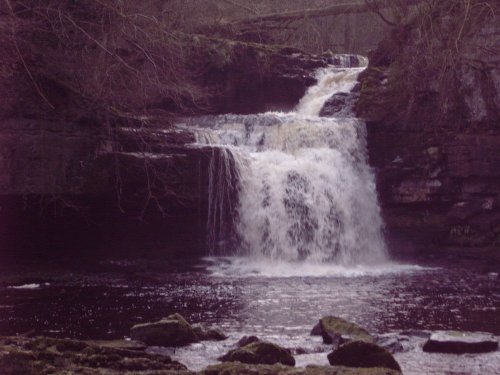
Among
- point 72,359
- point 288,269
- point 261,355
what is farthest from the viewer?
point 288,269

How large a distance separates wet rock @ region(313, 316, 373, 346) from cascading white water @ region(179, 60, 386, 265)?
23.9 ft

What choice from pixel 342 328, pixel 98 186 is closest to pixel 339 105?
pixel 98 186

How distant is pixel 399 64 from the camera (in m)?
17.9

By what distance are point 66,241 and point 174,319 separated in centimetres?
724

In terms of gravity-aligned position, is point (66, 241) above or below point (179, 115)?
below

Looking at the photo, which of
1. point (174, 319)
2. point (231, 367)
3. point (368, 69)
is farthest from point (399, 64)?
point (231, 367)

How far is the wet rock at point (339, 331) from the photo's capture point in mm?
7758

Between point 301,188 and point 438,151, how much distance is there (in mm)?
3593

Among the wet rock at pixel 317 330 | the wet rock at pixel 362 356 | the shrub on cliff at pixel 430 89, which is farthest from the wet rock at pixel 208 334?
the shrub on cliff at pixel 430 89

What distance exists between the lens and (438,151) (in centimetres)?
1688

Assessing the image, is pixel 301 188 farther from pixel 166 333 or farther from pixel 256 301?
pixel 166 333

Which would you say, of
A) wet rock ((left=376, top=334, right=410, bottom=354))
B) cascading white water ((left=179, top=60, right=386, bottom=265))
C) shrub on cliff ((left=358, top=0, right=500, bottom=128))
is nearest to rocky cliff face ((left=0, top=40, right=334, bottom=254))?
cascading white water ((left=179, top=60, right=386, bottom=265))

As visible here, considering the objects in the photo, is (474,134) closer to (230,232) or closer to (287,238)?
(287,238)

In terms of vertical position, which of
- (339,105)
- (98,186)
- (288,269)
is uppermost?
(339,105)
